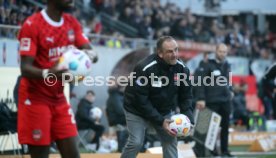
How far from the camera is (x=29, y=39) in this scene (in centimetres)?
705

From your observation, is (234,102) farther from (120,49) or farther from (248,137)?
(120,49)

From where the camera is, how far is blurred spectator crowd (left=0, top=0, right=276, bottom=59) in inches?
795

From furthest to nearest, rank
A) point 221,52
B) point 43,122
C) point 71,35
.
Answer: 1. point 221,52
2. point 71,35
3. point 43,122

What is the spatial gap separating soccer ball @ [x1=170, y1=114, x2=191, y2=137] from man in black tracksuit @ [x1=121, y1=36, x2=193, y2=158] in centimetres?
12

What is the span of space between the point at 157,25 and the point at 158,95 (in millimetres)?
16664

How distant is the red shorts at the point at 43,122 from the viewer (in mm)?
Result: 7184

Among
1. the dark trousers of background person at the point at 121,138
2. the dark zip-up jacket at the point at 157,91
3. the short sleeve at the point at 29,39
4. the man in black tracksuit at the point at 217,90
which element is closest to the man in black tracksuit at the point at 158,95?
the dark zip-up jacket at the point at 157,91

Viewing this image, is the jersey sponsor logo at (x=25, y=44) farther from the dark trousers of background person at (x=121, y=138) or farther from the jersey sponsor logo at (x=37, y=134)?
the dark trousers of background person at (x=121, y=138)

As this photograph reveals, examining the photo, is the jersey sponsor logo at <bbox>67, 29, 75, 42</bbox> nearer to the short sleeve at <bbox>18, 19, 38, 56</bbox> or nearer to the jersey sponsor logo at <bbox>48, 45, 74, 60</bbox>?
the jersey sponsor logo at <bbox>48, 45, 74, 60</bbox>

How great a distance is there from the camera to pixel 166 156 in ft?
31.7

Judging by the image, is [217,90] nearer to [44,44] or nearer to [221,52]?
[221,52]

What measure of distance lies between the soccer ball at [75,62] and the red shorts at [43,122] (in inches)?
22.5

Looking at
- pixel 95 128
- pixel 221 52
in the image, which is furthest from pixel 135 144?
pixel 95 128

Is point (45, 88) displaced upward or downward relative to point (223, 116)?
upward
